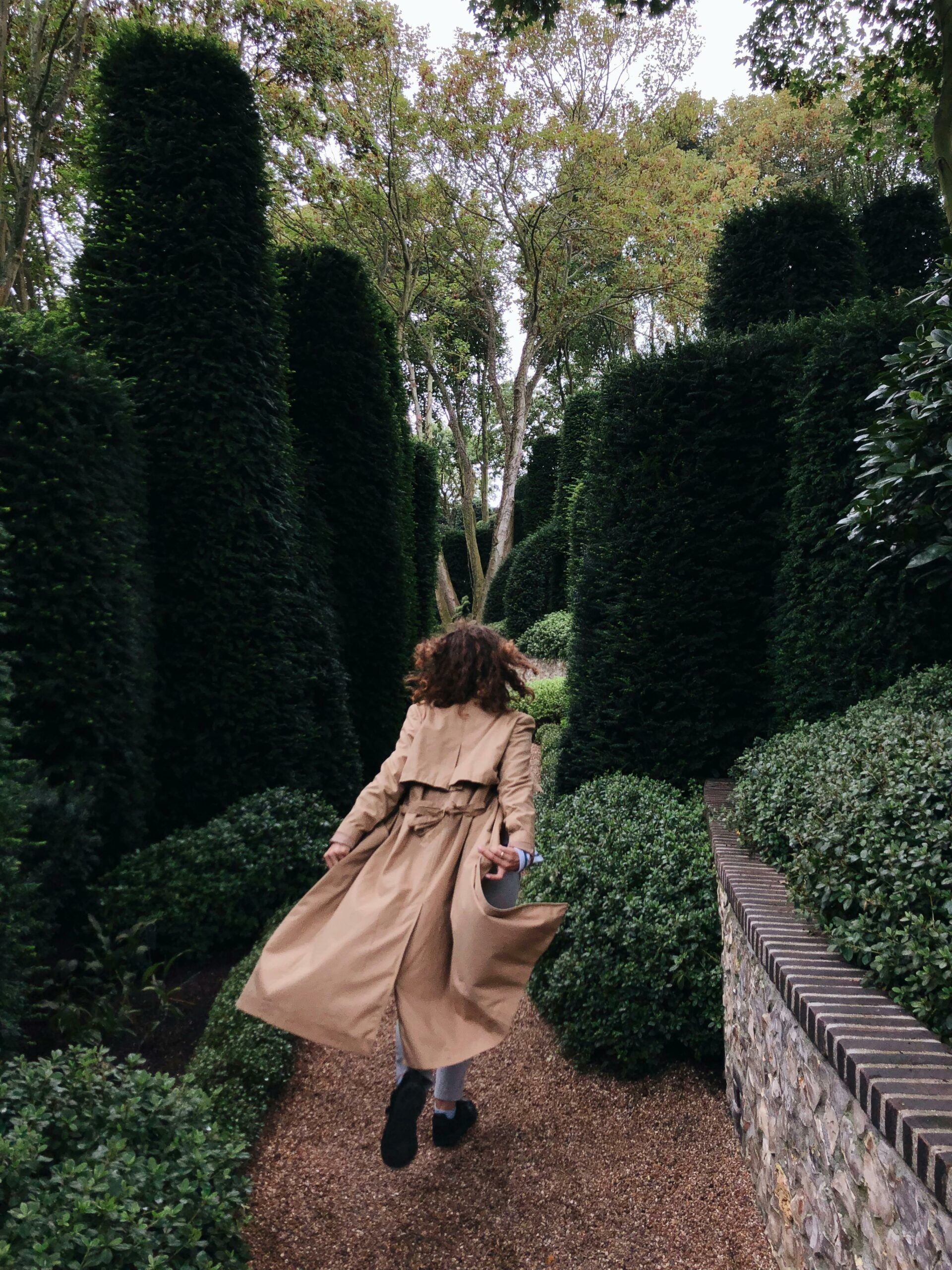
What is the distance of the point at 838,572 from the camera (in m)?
4.71

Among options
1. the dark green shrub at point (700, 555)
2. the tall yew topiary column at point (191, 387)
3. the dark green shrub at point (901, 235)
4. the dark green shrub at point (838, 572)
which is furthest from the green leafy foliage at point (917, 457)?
the dark green shrub at point (901, 235)

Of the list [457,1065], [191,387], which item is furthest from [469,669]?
[191,387]

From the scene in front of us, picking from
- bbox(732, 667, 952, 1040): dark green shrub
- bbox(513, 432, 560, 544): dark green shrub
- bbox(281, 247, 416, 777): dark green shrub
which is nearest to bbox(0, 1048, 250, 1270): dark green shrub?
bbox(732, 667, 952, 1040): dark green shrub

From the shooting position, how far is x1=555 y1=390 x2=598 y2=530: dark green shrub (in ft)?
56.7

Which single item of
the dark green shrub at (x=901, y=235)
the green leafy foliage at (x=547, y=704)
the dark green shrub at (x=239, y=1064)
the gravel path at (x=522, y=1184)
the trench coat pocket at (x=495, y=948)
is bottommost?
the gravel path at (x=522, y=1184)

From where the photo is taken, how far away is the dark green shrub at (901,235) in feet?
28.4

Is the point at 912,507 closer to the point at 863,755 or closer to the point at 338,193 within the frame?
the point at 863,755

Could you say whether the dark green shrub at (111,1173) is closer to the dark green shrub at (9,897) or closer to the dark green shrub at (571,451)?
the dark green shrub at (9,897)

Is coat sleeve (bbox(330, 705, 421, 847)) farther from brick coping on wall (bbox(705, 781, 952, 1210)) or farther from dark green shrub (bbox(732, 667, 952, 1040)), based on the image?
dark green shrub (bbox(732, 667, 952, 1040))

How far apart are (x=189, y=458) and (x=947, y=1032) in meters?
5.11

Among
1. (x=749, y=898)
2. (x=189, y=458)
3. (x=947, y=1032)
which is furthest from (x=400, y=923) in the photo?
(x=189, y=458)

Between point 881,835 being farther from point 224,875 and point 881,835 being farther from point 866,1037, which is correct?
point 224,875

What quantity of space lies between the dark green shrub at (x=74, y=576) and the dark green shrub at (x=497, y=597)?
15582 millimetres

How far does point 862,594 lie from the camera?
14.9 feet
